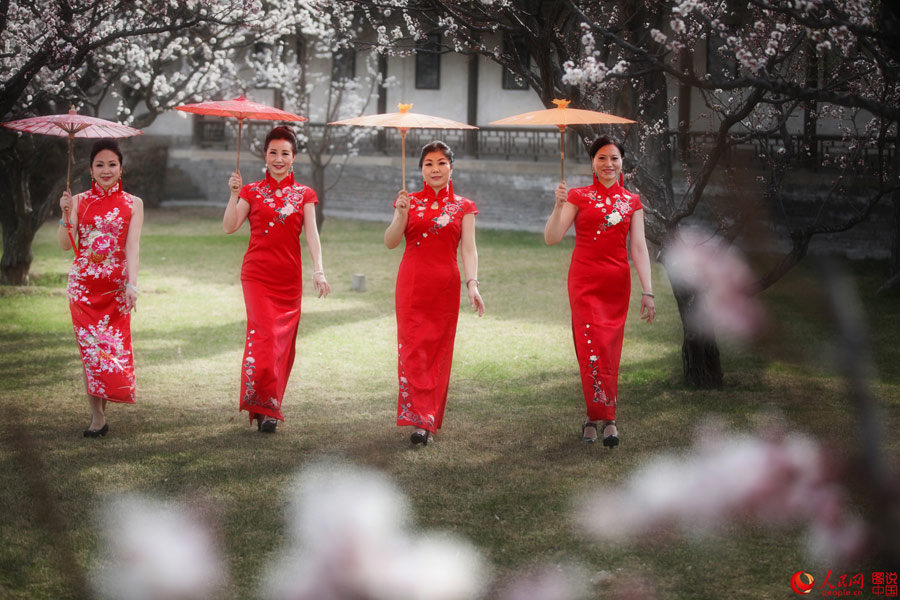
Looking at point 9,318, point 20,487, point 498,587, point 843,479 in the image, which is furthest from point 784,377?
point 9,318

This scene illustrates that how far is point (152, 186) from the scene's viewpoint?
27.7 metres

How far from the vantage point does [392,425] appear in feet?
24.0

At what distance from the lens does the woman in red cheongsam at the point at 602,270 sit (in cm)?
663

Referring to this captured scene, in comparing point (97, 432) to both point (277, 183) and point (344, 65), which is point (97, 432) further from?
point (344, 65)

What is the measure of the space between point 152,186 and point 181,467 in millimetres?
22999

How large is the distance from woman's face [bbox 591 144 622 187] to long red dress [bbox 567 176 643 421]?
0.06 meters

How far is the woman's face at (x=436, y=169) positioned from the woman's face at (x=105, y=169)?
2.16 metres

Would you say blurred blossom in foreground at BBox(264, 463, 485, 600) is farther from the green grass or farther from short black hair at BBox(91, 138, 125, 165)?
short black hair at BBox(91, 138, 125, 165)

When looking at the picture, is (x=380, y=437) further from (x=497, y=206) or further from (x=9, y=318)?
(x=497, y=206)

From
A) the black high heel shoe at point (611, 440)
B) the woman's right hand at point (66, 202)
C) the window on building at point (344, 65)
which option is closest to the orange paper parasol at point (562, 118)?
the black high heel shoe at point (611, 440)

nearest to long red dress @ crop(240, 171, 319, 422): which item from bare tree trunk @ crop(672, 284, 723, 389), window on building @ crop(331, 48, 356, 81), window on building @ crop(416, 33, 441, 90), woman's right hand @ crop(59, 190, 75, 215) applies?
woman's right hand @ crop(59, 190, 75, 215)

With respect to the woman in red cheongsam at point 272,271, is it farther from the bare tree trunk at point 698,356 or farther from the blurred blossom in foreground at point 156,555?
the bare tree trunk at point 698,356

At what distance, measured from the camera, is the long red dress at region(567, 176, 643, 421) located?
6625 mm

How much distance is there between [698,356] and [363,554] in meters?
4.50
